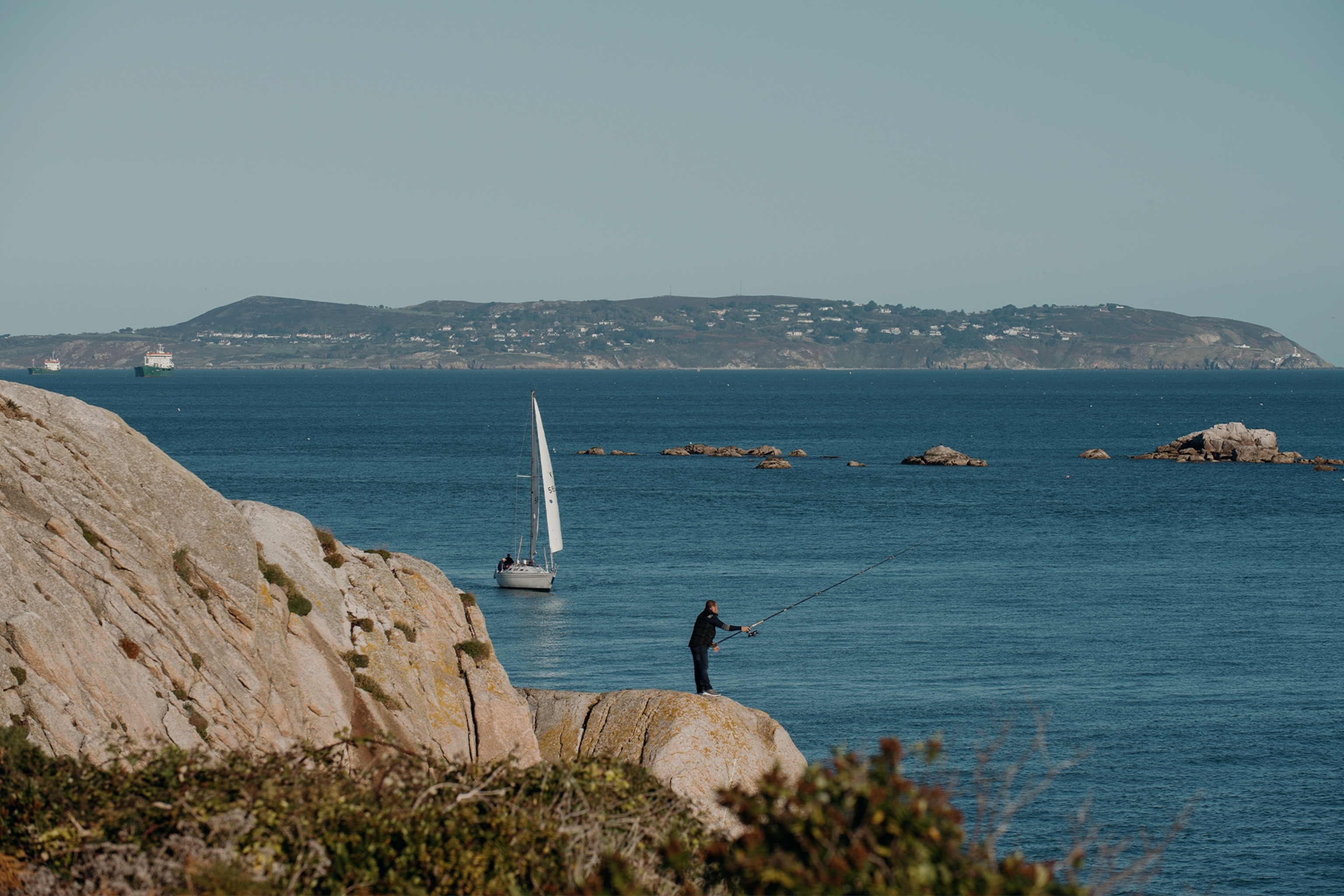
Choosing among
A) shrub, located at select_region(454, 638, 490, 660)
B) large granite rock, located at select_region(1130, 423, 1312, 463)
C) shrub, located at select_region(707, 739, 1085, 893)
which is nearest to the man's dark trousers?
shrub, located at select_region(454, 638, 490, 660)

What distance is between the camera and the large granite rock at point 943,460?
109m

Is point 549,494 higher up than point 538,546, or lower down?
higher up

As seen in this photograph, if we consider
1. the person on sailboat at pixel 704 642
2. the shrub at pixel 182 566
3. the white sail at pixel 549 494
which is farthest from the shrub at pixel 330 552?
the white sail at pixel 549 494

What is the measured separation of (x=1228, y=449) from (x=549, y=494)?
240 ft

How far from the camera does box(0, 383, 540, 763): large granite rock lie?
14.8 meters

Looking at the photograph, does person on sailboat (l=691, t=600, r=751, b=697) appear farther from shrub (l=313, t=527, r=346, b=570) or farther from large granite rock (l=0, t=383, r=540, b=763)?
shrub (l=313, t=527, r=346, b=570)

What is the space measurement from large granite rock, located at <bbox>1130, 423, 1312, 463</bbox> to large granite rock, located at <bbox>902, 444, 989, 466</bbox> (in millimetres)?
16369

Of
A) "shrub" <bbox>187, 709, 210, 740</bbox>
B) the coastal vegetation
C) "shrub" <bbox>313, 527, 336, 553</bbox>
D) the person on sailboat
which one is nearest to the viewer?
the coastal vegetation

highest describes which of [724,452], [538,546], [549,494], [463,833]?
[463,833]

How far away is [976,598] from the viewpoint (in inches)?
2069

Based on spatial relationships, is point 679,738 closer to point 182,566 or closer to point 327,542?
point 327,542

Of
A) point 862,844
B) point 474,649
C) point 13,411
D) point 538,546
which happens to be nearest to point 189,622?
point 13,411

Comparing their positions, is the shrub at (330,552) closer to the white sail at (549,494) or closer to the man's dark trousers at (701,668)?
the man's dark trousers at (701,668)

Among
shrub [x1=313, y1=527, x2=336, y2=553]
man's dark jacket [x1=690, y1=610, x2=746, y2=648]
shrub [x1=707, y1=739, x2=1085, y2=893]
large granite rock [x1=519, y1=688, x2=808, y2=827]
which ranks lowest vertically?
large granite rock [x1=519, y1=688, x2=808, y2=827]
